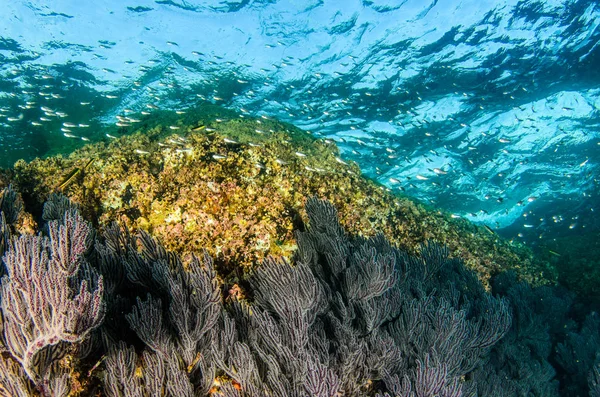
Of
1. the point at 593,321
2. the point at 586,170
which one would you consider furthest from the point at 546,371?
→ the point at 586,170

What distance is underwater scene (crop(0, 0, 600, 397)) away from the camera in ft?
10.3

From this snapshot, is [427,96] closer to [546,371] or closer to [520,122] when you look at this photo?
[520,122]

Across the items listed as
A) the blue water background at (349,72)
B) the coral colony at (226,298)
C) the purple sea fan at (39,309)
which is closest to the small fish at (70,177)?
the coral colony at (226,298)

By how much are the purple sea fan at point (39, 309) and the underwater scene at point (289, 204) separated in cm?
2

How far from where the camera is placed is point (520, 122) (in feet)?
56.6

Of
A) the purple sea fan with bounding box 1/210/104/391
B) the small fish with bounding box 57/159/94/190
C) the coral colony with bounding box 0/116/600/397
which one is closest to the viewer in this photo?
the purple sea fan with bounding box 1/210/104/391

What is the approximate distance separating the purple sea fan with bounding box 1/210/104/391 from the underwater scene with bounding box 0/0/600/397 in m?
0.02

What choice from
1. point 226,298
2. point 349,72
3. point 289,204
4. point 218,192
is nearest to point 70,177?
point 218,192

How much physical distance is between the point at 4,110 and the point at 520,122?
29.0m

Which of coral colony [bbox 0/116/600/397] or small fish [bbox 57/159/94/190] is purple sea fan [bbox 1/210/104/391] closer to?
coral colony [bbox 0/116/600/397]

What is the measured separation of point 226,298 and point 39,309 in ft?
7.56

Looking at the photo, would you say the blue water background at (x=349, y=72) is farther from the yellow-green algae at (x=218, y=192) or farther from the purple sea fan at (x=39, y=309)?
the purple sea fan at (x=39, y=309)

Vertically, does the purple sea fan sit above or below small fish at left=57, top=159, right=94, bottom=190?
above

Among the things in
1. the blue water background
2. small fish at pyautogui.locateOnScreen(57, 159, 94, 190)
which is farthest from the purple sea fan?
the blue water background
